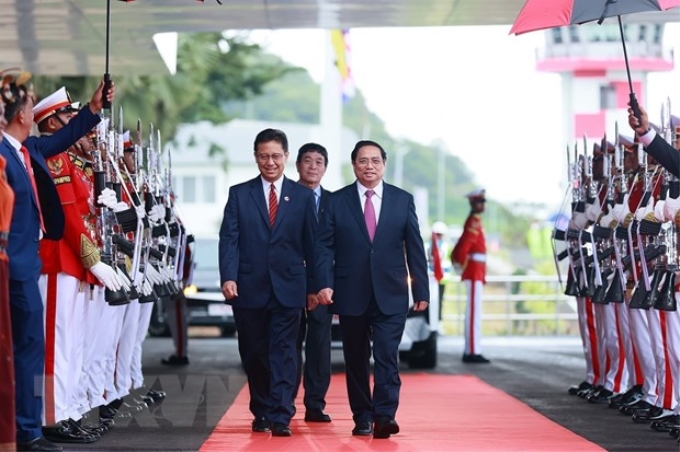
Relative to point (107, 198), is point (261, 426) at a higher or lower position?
lower

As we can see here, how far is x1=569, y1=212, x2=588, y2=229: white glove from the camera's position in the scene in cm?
1393

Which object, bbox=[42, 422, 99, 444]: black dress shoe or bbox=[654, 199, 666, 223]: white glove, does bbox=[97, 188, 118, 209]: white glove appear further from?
bbox=[654, 199, 666, 223]: white glove

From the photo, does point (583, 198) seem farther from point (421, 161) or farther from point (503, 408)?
point (421, 161)

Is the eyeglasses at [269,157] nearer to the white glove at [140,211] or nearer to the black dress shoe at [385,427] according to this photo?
the white glove at [140,211]

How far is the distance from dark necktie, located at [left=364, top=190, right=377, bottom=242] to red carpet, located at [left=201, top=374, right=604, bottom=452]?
1417mm

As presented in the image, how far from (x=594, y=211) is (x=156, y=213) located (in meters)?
3.74

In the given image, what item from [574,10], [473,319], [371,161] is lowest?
[473,319]

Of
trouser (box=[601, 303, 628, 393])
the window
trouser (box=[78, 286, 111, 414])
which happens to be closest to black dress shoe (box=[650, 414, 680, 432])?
trouser (box=[601, 303, 628, 393])

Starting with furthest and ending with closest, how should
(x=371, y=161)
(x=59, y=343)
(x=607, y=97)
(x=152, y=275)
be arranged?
1. (x=607, y=97)
2. (x=152, y=275)
3. (x=371, y=161)
4. (x=59, y=343)

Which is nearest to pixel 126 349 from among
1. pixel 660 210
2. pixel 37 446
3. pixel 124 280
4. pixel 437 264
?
pixel 124 280

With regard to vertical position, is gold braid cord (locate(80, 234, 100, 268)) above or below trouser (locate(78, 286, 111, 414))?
above

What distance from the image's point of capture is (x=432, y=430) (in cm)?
1116

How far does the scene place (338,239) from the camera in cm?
1104

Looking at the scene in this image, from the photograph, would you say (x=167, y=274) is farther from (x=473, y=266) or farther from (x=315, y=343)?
(x=473, y=266)
